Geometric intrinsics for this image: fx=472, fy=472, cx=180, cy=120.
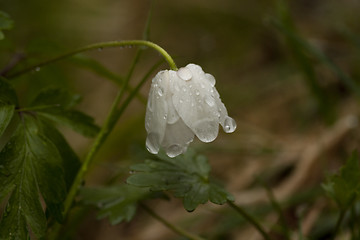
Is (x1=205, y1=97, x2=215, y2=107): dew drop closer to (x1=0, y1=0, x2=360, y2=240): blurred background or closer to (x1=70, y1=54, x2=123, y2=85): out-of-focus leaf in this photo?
(x1=0, y1=0, x2=360, y2=240): blurred background

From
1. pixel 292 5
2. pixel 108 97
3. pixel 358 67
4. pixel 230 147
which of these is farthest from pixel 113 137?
pixel 292 5

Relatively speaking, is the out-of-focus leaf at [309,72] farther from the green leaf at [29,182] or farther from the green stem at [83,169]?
the green leaf at [29,182]

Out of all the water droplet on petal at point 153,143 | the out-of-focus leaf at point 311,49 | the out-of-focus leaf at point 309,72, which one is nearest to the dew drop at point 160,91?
the water droplet on petal at point 153,143

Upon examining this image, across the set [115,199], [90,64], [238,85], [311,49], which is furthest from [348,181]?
[238,85]

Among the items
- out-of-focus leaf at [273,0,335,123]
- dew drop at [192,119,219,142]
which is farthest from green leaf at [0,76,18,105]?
out-of-focus leaf at [273,0,335,123]

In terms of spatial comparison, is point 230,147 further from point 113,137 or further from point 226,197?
point 226,197

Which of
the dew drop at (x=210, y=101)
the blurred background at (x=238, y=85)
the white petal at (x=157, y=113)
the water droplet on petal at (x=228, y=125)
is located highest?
the blurred background at (x=238, y=85)
